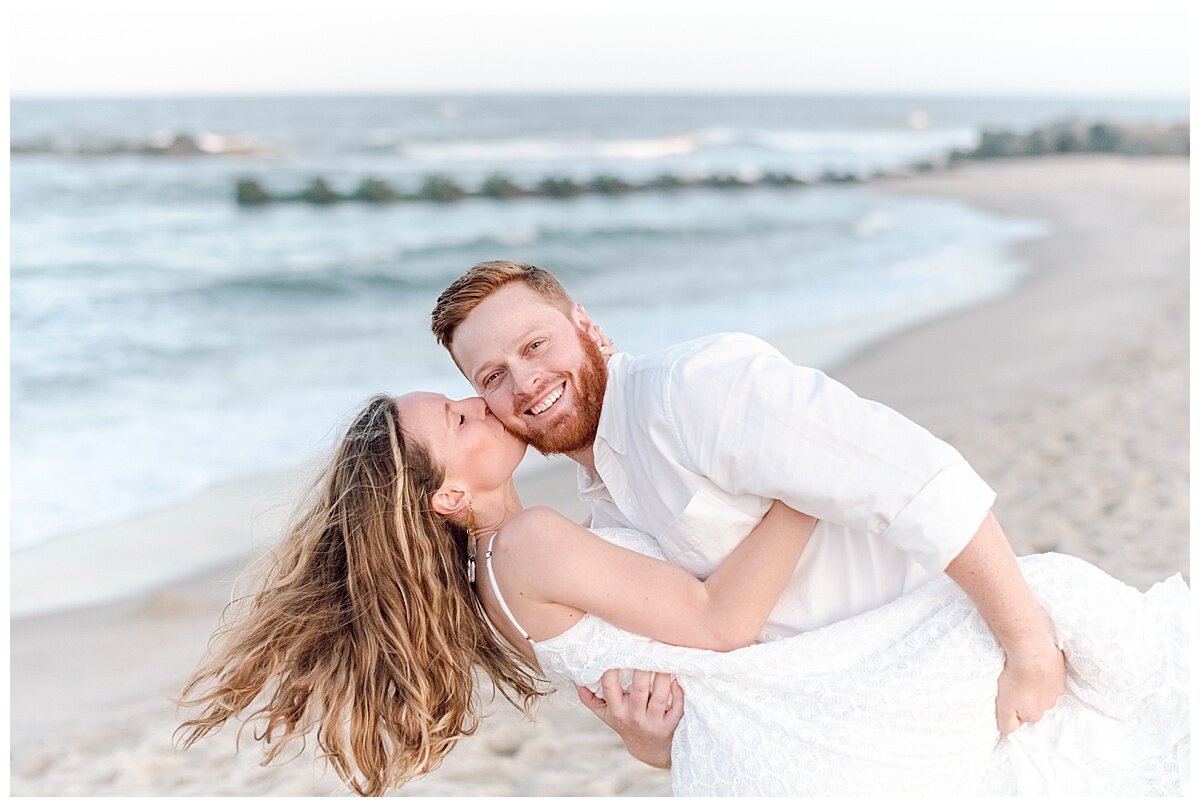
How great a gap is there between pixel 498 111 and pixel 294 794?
53376mm

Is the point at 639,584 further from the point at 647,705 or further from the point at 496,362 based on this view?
the point at 496,362

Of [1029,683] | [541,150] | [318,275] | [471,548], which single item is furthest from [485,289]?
[541,150]

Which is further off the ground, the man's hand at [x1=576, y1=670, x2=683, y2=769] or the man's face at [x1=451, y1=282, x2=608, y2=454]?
the man's face at [x1=451, y1=282, x2=608, y2=454]

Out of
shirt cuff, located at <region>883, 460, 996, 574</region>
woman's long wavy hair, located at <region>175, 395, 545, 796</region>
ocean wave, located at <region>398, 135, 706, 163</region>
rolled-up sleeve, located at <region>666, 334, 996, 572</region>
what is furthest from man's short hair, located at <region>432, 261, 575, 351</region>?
ocean wave, located at <region>398, 135, 706, 163</region>

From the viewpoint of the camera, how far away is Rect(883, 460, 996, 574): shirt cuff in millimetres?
2061

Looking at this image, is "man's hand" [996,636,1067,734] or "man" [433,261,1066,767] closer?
"man" [433,261,1066,767]

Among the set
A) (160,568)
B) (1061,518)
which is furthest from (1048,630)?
(160,568)

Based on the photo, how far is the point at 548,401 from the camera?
2568mm

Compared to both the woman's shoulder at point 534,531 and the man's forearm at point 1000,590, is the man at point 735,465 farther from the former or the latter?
the woman's shoulder at point 534,531

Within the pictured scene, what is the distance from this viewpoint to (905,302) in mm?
13086

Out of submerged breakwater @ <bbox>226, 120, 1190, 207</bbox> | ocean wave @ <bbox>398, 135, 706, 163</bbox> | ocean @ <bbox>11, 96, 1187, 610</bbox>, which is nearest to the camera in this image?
ocean @ <bbox>11, 96, 1187, 610</bbox>

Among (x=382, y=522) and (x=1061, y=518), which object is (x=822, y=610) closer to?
(x=382, y=522)

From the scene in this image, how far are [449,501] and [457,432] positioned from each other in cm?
17

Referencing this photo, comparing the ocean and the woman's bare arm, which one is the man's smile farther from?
the ocean
